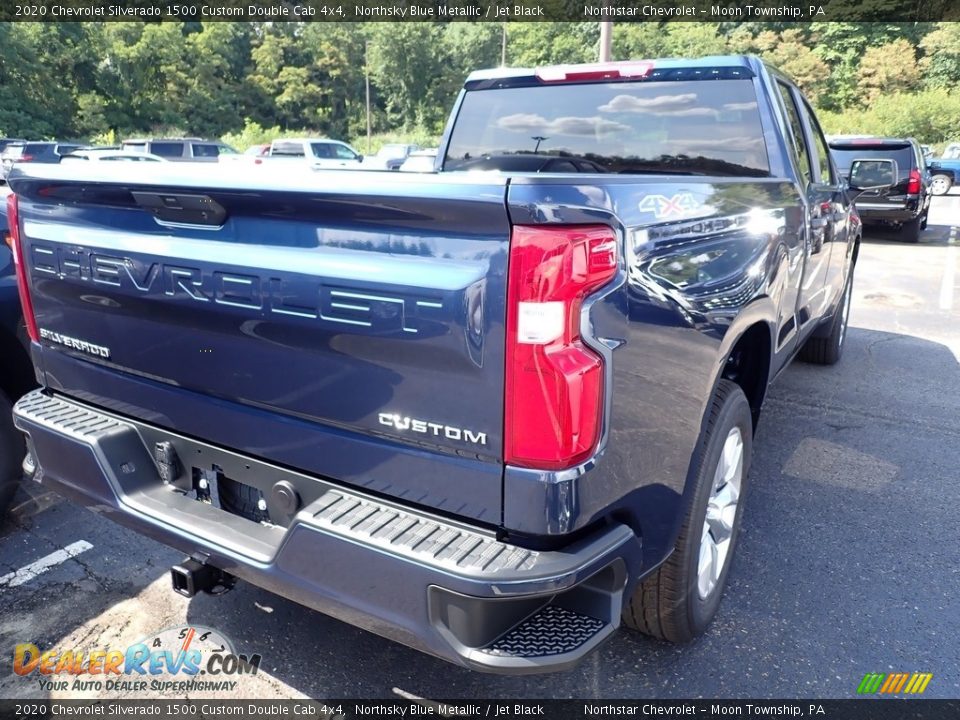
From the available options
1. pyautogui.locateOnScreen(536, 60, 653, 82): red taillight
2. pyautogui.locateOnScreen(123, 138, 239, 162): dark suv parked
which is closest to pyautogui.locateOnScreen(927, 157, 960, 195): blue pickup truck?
pyautogui.locateOnScreen(123, 138, 239, 162): dark suv parked

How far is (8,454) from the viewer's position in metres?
3.38

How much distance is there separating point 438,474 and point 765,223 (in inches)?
69.0

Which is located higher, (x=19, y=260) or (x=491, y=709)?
(x=19, y=260)

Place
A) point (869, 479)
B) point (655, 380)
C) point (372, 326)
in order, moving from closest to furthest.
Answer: point (372, 326), point (655, 380), point (869, 479)

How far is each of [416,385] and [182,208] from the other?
0.91 metres

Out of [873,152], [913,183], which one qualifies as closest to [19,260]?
[873,152]

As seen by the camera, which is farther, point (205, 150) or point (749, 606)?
point (205, 150)

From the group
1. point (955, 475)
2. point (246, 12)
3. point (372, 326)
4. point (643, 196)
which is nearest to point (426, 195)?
point (372, 326)

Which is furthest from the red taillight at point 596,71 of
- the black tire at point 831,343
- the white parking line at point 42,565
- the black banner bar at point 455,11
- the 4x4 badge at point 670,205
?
the black banner bar at point 455,11

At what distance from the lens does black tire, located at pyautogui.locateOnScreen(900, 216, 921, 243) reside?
14.0m

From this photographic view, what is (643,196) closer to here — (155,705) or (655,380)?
(655,380)

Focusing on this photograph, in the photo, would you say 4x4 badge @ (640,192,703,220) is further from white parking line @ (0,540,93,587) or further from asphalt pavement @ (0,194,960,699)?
white parking line @ (0,540,93,587)

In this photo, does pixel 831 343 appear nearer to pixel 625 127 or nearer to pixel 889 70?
pixel 625 127

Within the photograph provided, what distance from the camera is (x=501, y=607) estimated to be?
5.71 feet
